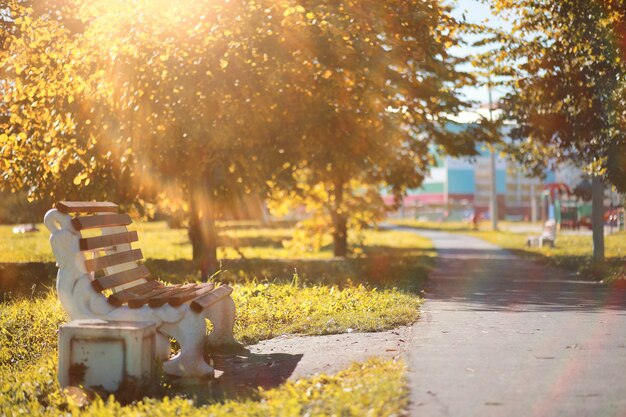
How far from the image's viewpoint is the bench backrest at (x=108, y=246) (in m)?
6.53

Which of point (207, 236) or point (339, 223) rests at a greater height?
point (207, 236)

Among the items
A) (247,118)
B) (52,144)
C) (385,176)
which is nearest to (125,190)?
(52,144)

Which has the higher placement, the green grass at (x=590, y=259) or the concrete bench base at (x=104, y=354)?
the concrete bench base at (x=104, y=354)

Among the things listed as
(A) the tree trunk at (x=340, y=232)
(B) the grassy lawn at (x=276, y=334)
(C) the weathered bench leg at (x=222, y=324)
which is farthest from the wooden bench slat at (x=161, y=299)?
(A) the tree trunk at (x=340, y=232)

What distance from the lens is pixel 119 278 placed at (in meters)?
6.94

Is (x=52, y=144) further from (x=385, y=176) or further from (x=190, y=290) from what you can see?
(x=385, y=176)

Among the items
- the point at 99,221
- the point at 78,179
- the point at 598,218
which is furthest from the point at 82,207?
the point at 598,218

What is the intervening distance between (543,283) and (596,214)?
4.46 meters

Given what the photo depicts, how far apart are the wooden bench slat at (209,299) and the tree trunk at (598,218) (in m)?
11.6

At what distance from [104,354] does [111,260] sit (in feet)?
4.03

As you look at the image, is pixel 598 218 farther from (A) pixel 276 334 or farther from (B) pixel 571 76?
(A) pixel 276 334

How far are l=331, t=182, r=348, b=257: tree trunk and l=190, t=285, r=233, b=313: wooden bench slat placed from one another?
16.9 meters

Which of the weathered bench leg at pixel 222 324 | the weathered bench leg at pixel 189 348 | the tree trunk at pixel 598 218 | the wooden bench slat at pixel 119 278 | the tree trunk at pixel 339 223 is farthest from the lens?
the tree trunk at pixel 339 223

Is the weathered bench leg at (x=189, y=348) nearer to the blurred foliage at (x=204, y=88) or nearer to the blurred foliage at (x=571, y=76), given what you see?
the blurred foliage at (x=204, y=88)
